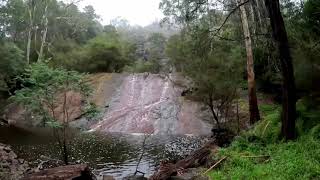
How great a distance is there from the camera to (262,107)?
26391 mm

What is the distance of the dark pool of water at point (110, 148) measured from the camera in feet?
58.1

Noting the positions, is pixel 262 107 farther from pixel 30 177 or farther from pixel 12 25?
pixel 12 25

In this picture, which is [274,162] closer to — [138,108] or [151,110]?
[151,110]

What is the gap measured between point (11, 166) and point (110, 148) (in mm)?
5770

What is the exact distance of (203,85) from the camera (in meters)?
20.4

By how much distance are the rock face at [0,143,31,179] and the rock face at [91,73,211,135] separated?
31.6 ft

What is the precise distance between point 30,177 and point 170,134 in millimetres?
14208

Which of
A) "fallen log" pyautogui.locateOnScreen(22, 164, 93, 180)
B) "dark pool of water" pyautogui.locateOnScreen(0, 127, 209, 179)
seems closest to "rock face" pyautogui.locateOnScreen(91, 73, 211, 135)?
"dark pool of water" pyautogui.locateOnScreen(0, 127, 209, 179)

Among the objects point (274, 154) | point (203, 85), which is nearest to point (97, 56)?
point (203, 85)

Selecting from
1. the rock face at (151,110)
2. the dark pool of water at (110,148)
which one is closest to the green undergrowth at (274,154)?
the dark pool of water at (110,148)

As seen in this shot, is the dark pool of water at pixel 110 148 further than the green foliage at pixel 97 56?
No

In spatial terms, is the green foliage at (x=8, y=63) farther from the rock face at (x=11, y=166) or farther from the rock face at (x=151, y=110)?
the rock face at (x=11, y=166)

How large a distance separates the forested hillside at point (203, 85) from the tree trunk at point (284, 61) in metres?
0.03

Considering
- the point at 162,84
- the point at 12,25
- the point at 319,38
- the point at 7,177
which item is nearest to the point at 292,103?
the point at 319,38
